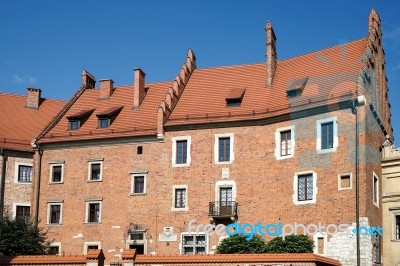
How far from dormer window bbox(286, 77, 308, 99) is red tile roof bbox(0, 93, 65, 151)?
714 inches

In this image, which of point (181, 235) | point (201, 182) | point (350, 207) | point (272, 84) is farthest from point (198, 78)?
point (350, 207)

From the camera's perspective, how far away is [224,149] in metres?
39.7

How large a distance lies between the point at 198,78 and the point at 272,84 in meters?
5.75

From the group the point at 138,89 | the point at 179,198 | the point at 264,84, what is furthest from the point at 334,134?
the point at 138,89

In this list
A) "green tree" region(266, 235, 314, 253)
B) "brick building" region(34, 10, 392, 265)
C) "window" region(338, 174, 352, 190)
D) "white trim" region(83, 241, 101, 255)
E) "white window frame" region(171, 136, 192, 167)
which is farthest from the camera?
"white trim" region(83, 241, 101, 255)

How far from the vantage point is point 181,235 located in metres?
39.2

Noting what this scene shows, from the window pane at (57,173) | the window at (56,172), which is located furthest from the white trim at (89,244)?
the window pane at (57,173)

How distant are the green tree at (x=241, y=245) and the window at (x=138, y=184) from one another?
8434 millimetres

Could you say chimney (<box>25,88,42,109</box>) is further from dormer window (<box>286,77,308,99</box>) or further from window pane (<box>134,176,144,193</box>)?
dormer window (<box>286,77,308,99</box>)

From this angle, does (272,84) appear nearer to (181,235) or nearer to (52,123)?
(181,235)

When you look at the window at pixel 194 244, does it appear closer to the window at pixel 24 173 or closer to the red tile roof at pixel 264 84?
the red tile roof at pixel 264 84

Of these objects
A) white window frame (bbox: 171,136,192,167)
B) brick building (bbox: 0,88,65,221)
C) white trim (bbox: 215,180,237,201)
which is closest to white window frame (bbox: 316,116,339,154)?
white trim (bbox: 215,180,237,201)

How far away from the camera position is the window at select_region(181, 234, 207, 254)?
127 ft

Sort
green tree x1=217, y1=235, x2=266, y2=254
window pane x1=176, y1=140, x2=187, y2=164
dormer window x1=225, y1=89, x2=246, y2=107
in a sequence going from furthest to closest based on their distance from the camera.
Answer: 1. dormer window x1=225, y1=89, x2=246, y2=107
2. window pane x1=176, y1=140, x2=187, y2=164
3. green tree x1=217, y1=235, x2=266, y2=254
